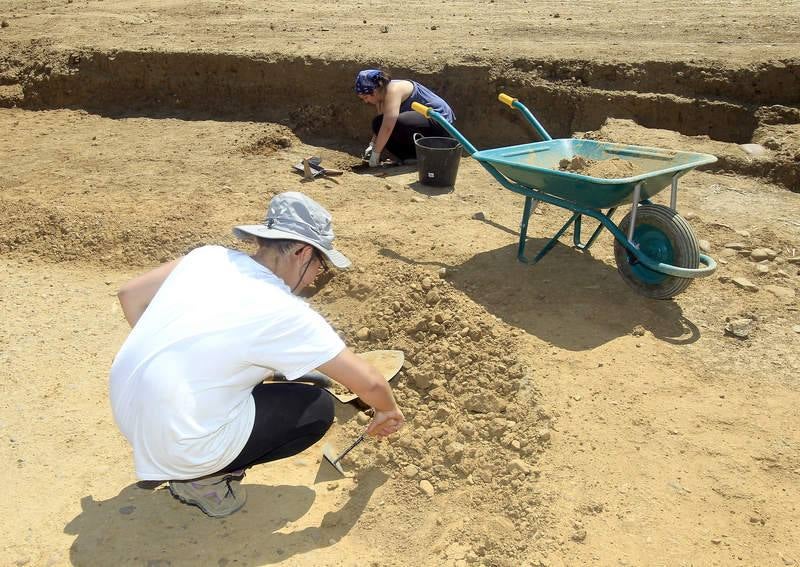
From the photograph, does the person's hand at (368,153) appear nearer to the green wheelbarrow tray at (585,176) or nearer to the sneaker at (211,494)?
the green wheelbarrow tray at (585,176)

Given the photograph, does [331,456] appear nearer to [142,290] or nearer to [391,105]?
[142,290]

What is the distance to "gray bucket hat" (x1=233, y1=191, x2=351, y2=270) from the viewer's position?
94.7 inches

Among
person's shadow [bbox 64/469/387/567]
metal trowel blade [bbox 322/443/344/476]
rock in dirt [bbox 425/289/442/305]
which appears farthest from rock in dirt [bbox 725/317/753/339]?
metal trowel blade [bbox 322/443/344/476]

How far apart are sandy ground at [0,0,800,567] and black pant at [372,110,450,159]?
30 cm

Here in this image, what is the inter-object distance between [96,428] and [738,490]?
2952 mm

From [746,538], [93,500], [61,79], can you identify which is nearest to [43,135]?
[61,79]

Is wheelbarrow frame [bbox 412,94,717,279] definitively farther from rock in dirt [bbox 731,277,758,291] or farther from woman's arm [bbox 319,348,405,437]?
woman's arm [bbox 319,348,405,437]

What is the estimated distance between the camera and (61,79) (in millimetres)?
8094

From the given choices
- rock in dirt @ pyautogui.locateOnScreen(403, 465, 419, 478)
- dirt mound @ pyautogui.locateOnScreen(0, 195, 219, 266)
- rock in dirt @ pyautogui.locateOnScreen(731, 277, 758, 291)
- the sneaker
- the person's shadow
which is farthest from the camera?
dirt mound @ pyautogui.locateOnScreen(0, 195, 219, 266)

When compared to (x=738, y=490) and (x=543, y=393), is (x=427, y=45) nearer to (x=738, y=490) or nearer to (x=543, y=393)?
(x=543, y=393)

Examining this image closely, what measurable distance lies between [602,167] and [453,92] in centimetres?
315

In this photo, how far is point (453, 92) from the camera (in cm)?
721

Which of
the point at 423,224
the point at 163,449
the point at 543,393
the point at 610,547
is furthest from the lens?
the point at 423,224

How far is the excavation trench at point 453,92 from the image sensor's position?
6.60m
